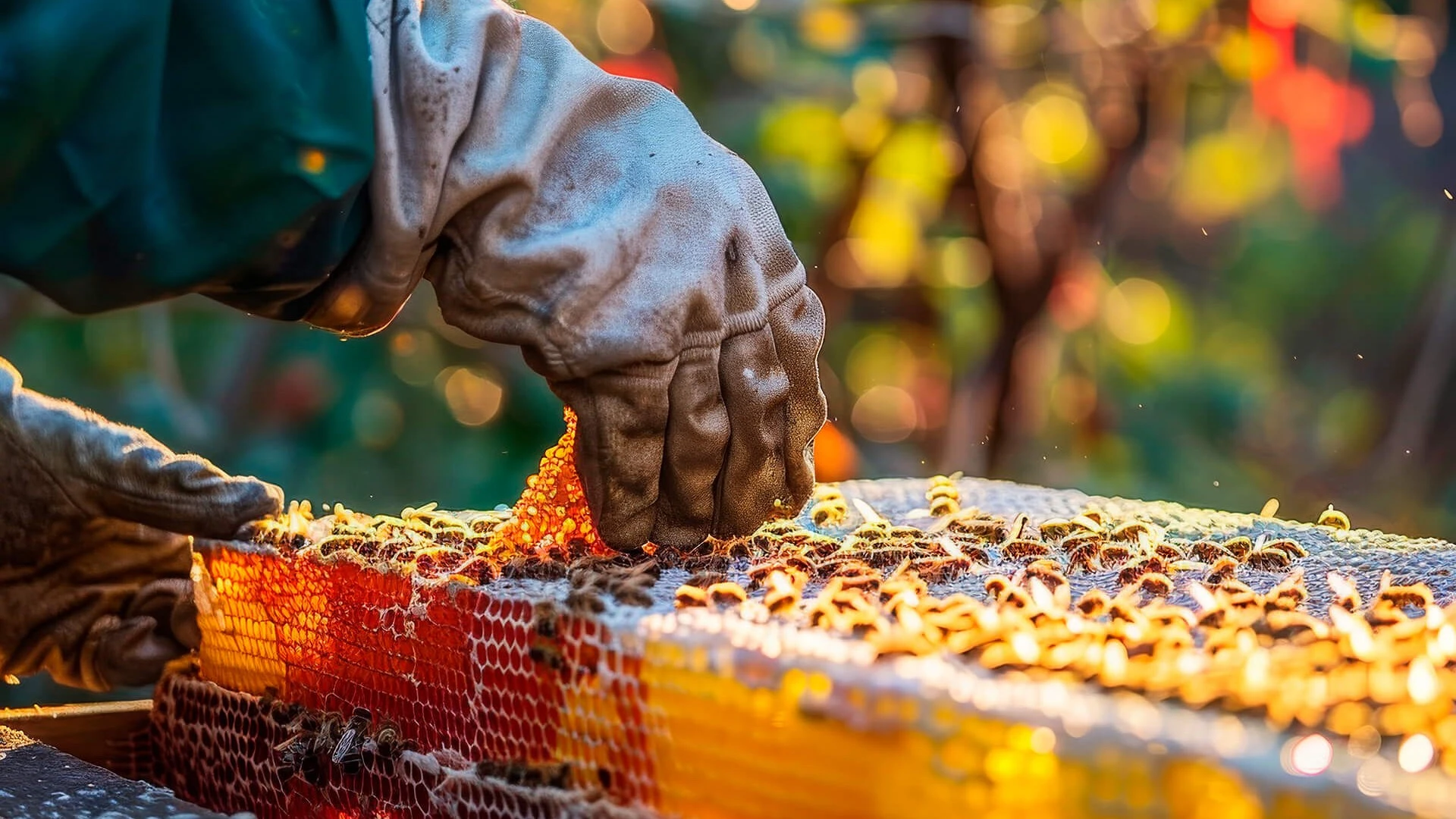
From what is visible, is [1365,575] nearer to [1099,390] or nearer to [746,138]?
[746,138]

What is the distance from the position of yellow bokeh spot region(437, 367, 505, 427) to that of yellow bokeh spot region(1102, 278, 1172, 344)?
1964 millimetres

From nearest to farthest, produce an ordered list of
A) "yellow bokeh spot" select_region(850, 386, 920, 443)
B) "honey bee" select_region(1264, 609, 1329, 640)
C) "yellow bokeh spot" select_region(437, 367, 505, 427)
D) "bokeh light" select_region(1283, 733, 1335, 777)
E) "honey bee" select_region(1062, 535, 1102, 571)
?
"bokeh light" select_region(1283, 733, 1335, 777) → "honey bee" select_region(1264, 609, 1329, 640) → "honey bee" select_region(1062, 535, 1102, 571) → "yellow bokeh spot" select_region(437, 367, 505, 427) → "yellow bokeh spot" select_region(850, 386, 920, 443)

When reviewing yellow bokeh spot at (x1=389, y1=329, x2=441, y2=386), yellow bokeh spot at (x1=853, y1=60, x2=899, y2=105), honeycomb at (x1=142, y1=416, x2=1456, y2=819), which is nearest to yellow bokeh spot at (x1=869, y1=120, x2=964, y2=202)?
yellow bokeh spot at (x1=853, y1=60, x2=899, y2=105)

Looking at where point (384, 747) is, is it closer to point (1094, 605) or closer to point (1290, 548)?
point (1094, 605)

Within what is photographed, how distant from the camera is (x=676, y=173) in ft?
3.28

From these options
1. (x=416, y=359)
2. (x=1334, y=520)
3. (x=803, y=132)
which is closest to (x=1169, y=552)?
(x=1334, y=520)

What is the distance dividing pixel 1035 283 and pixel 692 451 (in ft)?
9.82

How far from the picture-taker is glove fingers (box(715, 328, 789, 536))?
1.01 meters

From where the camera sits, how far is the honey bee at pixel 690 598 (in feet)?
2.75

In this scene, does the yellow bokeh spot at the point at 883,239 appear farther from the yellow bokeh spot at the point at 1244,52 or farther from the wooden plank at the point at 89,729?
the wooden plank at the point at 89,729

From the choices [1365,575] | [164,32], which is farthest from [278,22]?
[1365,575]

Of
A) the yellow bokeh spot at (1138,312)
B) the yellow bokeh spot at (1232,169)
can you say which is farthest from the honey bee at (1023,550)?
the yellow bokeh spot at (1232,169)

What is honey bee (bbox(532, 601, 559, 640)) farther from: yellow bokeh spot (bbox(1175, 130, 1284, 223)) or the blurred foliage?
yellow bokeh spot (bbox(1175, 130, 1284, 223))

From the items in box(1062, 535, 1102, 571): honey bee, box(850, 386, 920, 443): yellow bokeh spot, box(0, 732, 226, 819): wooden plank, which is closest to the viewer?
box(0, 732, 226, 819): wooden plank
